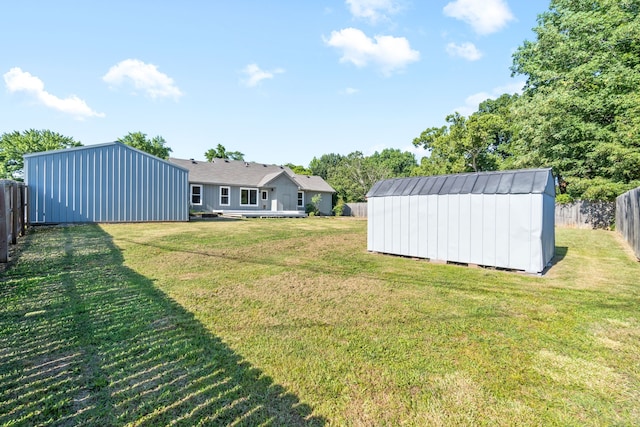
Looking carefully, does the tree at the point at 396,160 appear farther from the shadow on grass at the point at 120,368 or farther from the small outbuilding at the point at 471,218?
the shadow on grass at the point at 120,368

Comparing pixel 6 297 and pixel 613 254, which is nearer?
pixel 6 297

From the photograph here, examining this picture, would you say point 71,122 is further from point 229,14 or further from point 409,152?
point 409,152

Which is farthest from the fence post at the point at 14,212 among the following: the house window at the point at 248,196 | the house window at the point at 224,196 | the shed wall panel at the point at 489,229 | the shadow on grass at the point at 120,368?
the house window at the point at 248,196

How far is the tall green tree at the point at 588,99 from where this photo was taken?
14766mm

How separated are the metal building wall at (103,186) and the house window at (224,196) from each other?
560 centimetres

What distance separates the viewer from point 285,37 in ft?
42.2

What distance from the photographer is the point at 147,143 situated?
37.5 meters

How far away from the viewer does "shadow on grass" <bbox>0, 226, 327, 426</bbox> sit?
2.13 metres

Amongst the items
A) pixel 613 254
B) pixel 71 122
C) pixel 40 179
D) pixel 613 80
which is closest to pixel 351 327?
pixel 613 254

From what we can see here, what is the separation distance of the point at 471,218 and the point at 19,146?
130 ft

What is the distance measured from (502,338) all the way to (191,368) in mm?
3228

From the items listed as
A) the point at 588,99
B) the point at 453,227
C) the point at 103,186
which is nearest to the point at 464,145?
the point at 588,99

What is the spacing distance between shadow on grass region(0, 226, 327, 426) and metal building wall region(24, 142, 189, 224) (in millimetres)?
11650

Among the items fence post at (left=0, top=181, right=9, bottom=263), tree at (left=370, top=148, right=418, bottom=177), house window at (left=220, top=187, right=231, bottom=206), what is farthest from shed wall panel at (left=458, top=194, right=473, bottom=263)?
tree at (left=370, top=148, right=418, bottom=177)
